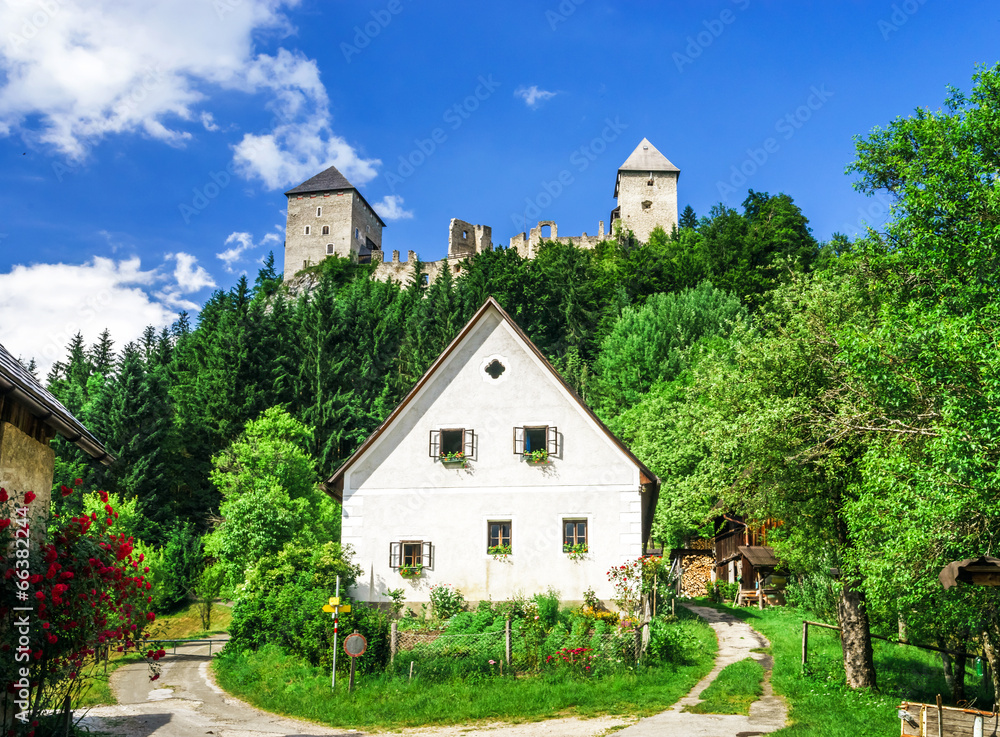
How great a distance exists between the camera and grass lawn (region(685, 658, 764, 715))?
1556 cm

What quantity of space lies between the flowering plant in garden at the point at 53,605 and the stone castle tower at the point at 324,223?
9432 cm

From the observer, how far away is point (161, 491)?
4834 cm

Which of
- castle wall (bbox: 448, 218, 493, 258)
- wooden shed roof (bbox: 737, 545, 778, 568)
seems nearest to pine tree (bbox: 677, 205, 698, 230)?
castle wall (bbox: 448, 218, 493, 258)

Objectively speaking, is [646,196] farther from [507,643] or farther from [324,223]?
[507,643]

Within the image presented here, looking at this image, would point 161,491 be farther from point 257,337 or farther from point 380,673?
point 380,673

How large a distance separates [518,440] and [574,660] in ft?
21.1

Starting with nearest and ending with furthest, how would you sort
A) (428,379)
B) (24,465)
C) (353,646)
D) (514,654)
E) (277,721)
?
(24,465) → (277,721) → (353,646) → (514,654) → (428,379)

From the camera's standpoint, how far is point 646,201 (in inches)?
3957

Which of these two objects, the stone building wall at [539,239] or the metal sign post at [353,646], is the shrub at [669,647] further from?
the stone building wall at [539,239]

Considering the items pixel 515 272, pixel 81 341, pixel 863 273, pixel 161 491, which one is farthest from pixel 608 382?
pixel 81 341

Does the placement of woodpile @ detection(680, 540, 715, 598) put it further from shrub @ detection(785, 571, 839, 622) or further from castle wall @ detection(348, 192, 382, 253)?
castle wall @ detection(348, 192, 382, 253)

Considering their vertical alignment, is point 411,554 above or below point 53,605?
above

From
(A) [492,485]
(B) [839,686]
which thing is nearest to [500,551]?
(A) [492,485]

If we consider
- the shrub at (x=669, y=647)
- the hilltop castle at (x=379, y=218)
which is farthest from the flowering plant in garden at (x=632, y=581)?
the hilltop castle at (x=379, y=218)
